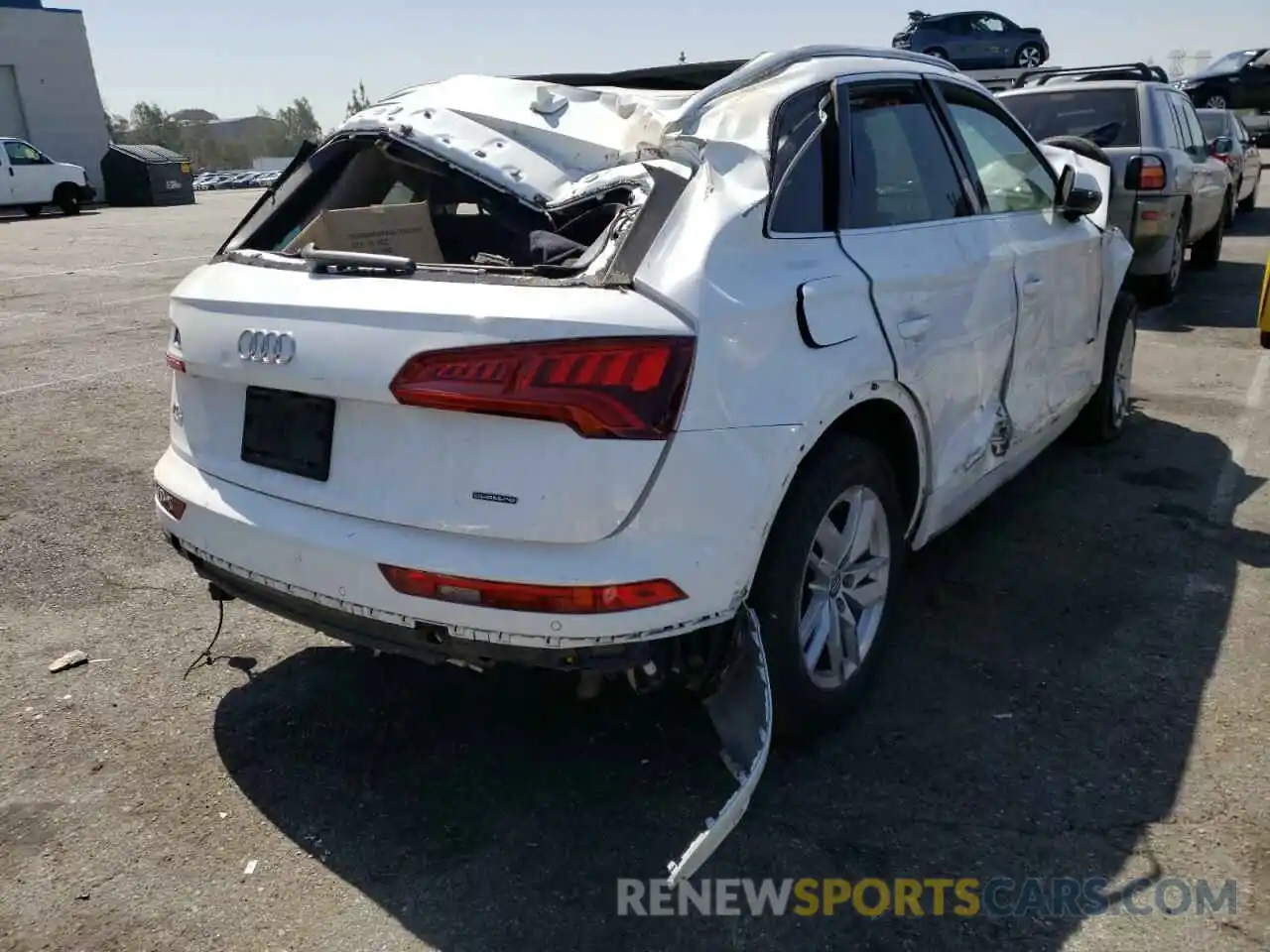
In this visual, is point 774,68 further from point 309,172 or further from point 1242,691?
point 1242,691

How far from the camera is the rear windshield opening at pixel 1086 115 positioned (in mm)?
8766

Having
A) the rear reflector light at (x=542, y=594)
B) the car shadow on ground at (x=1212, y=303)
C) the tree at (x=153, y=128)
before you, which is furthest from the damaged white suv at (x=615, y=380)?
the tree at (x=153, y=128)

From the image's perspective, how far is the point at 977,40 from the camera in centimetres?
2541

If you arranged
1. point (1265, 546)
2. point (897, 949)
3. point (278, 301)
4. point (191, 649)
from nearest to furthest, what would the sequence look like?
point (897, 949) < point (278, 301) < point (191, 649) < point (1265, 546)

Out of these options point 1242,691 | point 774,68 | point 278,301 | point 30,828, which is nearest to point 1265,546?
point 1242,691

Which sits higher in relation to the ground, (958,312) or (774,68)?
(774,68)

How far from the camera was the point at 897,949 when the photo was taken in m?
2.38

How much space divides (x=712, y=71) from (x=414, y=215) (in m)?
1.14

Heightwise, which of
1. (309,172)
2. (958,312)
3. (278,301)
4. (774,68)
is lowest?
(958,312)

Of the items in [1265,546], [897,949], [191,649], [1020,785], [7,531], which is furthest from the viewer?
[7,531]

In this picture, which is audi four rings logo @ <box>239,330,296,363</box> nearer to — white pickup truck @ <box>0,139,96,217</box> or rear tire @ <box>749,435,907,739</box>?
rear tire @ <box>749,435,907,739</box>

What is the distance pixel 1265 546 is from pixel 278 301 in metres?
3.90

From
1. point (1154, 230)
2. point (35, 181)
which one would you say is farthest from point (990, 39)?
point (35, 181)

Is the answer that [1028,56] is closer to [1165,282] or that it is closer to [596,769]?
[1165,282]
